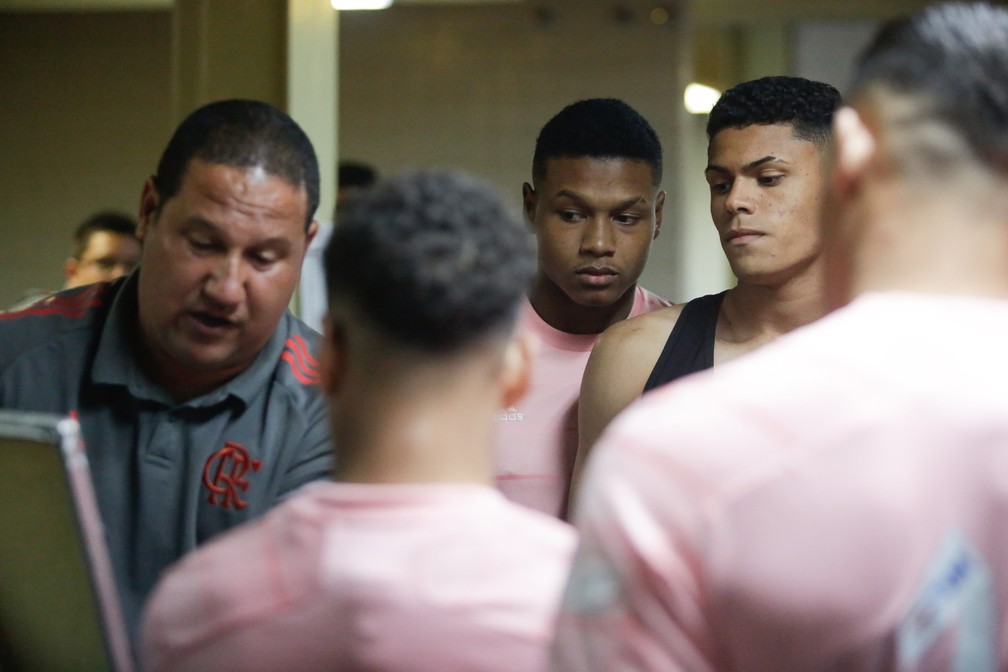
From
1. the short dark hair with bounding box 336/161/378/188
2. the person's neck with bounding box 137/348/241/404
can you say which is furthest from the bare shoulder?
the short dark hair with bounding box 336/161/378/188

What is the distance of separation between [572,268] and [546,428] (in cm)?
35

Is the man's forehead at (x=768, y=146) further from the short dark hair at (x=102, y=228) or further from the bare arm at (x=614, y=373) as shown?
the short dark hair at (x=102, y=228)

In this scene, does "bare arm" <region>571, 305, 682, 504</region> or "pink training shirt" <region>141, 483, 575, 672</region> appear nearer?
"pink training shirt" <region>141, 483, 575, 672</region>

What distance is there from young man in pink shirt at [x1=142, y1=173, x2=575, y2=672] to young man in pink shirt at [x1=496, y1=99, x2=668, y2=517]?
126cm

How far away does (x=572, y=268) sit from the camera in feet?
8.28

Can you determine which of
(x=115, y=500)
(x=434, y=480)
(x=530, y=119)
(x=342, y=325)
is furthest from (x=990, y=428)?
(x=530, y=119)

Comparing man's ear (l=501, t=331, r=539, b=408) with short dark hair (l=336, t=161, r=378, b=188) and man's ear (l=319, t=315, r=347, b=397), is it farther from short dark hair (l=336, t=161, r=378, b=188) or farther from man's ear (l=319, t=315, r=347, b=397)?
short dark hair (l=336, t=161, r=378, b=188)

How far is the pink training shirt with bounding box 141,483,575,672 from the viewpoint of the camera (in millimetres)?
1015

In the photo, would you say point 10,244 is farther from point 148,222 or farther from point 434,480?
point 434,480

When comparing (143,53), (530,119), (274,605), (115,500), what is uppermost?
(143,53)

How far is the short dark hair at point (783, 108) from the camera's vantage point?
2.33 m

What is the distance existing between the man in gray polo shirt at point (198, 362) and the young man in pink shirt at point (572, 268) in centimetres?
60

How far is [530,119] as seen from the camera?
17.3ft

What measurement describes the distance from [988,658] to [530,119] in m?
4.53
